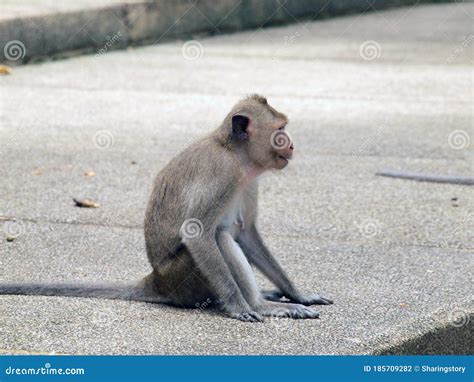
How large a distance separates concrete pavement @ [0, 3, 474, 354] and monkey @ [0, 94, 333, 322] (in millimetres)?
103

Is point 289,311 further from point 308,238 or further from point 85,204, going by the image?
point 85,204

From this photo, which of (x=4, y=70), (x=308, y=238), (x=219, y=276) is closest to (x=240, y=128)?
(x=219, y=276)

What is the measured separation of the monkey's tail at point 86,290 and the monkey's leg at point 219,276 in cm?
44

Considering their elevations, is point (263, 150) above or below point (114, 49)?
below

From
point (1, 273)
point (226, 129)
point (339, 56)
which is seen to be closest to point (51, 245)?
point (1, 273)

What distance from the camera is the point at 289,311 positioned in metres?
5.75

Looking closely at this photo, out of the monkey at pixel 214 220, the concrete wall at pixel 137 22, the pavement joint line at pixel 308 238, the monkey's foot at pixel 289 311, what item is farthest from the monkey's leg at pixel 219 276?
the concrete wall at pixel 137 22

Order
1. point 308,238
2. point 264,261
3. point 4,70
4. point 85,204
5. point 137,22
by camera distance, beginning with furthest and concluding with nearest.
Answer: point 137,22 < point 4,70 < point 85,204 < point 308,238 < point 264,261

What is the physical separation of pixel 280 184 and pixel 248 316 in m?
3.30

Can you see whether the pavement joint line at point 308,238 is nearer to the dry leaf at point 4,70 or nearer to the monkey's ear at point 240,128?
the monkey's ear at point 240,128

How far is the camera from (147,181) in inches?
347

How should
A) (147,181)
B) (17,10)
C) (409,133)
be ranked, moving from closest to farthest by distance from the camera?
1. (147,181)
2. (409,133)
3. (17,10)

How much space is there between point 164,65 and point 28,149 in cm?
445

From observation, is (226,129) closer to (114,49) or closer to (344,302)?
(344,302)
